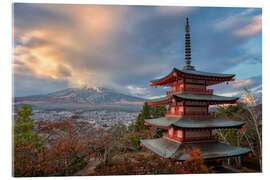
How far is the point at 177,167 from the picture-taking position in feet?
15.9

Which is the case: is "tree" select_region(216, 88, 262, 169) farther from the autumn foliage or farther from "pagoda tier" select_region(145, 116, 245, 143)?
the autumn foliage

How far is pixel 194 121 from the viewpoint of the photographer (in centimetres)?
567

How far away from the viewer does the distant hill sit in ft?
27.8

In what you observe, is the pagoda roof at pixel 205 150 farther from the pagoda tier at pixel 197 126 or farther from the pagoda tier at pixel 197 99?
the pagoda tier at pixel 197 99

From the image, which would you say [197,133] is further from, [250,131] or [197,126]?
[250,131]

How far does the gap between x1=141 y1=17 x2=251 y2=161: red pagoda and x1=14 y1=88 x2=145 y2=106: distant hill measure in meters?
5.85

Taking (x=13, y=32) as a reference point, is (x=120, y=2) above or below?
above

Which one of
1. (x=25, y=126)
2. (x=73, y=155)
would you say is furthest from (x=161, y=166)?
(x=25, y=126)

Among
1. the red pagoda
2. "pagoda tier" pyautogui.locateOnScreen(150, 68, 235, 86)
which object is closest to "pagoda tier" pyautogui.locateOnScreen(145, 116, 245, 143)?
the red pagoda

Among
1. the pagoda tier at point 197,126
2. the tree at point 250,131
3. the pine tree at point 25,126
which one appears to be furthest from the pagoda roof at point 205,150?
the pine tree at point 25,126

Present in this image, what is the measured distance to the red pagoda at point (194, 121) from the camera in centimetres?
531
